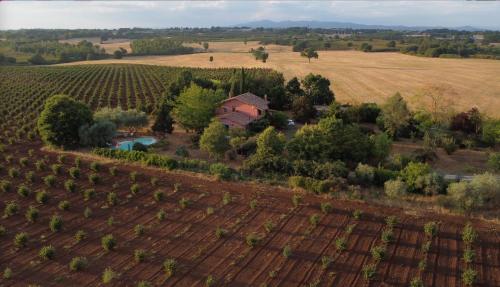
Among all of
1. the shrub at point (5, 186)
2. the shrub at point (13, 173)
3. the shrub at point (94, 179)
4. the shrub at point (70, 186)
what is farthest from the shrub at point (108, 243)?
the shrub at point (13, 173)

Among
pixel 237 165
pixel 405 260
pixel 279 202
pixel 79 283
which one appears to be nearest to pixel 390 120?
pixel 237 165

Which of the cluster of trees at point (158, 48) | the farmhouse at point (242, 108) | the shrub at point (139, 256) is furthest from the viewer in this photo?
the cluster of trees at point (158, 48)

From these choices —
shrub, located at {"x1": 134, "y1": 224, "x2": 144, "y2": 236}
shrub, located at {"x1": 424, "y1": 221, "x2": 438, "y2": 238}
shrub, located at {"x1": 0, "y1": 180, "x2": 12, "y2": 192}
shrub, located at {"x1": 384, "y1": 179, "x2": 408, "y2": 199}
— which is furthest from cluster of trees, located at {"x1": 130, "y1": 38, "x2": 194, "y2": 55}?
shrub, located at {"x1": 424, "y1": 221, "x2": 438, "y2": 238}

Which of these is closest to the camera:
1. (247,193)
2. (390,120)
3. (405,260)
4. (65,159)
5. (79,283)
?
(79,283)

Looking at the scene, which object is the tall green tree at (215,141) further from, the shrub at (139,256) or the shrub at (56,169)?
the shrub at (139,256)

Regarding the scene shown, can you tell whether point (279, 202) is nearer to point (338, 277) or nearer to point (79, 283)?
point (338, 277)
